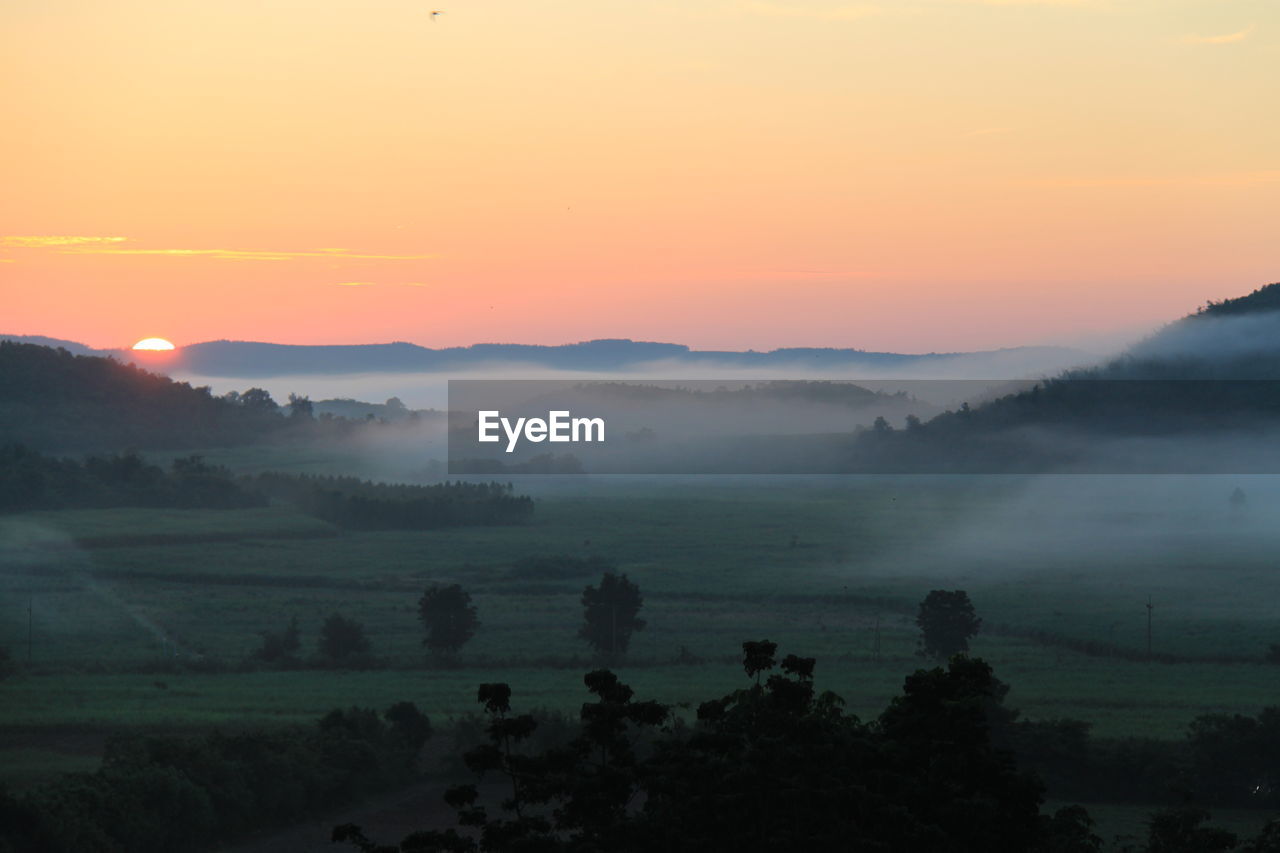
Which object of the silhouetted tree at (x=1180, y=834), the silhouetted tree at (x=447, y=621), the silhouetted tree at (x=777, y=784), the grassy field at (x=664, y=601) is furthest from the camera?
the silhouetted tree at (x=447, y=621)

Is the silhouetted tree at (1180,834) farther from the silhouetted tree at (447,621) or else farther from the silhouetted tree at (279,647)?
the silhouetted tree at (279,647)

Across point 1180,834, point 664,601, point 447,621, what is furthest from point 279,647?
point 1180,834

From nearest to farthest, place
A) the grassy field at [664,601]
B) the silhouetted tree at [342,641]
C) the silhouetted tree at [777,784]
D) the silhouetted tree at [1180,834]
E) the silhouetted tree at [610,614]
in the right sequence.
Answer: the silhouetted tree at [777,784], the silhouetted tree at [1180,834], the grassy field at [664,601], the silhouetted tree at [342,641], the silhouetted tree at [610,614]

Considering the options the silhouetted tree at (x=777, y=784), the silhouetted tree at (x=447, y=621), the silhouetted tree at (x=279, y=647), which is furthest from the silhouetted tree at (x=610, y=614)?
the silhouetted tree at (x=777, y=784)

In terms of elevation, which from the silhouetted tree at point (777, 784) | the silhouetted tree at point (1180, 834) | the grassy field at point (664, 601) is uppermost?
the silhouetted tree at point (777, 784)

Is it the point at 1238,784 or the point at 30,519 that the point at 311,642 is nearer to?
the point at 1238,784

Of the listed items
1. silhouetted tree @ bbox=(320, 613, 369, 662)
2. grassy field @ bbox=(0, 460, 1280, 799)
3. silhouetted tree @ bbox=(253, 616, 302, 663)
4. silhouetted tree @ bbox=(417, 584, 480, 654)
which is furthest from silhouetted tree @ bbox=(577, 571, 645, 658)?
silhouetted tree @ bbox=(253, 616, 302, 663)

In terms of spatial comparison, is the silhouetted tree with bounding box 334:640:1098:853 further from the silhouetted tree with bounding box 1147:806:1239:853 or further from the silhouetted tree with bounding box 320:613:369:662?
the silhouetted tree with bounding box 320:613:369:662
